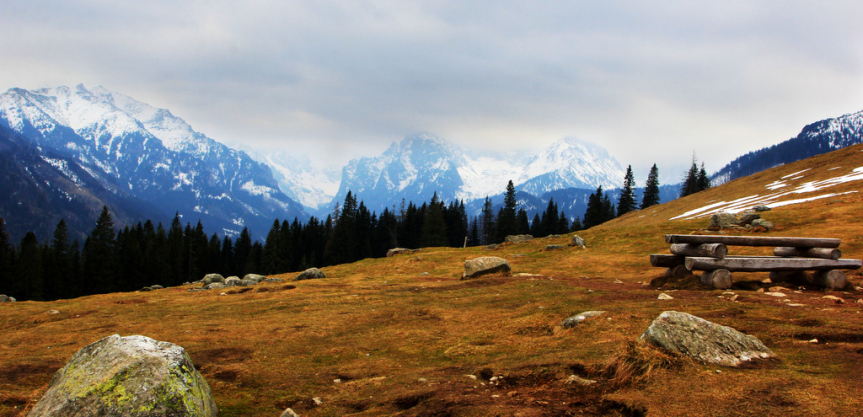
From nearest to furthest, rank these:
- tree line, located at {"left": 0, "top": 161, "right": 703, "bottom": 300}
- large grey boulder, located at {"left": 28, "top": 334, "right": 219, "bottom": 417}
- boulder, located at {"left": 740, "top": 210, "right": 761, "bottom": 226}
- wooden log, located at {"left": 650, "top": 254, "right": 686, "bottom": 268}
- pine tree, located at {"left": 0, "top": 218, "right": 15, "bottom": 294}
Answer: large grey boulder, located at {"left": 28, "top": 334, "right": 219, "bottom": 417} < wooden log, located at {"left": 650, "top": 254, "right": 686, "bottom": 268} < boulder, located at {"left": 740, "top": 210, "right": 761, "bottom": 226} < pine tree, located at {"left": 0, "top": 218, "right": 15, "bottom": 294} < tree line, located at {"left": 0, "top": 161, "right": 703, "bottom": 300}

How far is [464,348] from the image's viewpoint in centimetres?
1068

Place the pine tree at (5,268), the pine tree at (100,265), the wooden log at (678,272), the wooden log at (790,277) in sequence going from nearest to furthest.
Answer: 1. the wooden log at (790,277)
2. the wooden log at (678,272)
3. the pine tree at (5,268)
4. the pine tree at (100,265)

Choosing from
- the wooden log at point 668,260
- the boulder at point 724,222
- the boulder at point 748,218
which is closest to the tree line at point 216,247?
the boulder at point 724,222

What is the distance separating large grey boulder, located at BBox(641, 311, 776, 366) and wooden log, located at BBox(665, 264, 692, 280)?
9882 millimetres

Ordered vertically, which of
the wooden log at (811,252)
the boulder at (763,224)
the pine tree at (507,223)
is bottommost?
the wooden log at (811,252)

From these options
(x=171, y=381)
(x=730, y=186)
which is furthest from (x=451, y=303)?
(x=730, y=186)

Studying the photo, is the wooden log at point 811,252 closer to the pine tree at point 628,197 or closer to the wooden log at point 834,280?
the wooden log at point 834,280

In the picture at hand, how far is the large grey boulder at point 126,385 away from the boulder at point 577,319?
28.5 ft

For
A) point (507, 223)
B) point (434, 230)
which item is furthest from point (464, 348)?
point (507, 223)

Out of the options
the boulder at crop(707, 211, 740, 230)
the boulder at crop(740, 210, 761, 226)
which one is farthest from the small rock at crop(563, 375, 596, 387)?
the boulder at crop(740, 210, 761, 226)

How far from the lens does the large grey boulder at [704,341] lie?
6969mm

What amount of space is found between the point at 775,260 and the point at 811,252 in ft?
5.76

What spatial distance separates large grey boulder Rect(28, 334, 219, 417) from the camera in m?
5.37

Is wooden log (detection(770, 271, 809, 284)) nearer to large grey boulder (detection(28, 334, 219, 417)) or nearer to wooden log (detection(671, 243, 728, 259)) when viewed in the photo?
wooden log (detection(671, 243, 728, 259))
